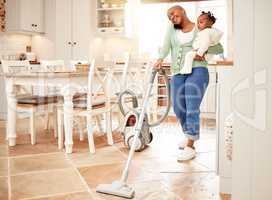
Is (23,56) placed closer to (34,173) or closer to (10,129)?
(10,129)

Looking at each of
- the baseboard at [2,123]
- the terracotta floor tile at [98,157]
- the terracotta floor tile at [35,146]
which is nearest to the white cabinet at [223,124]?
the terracotta floor tile at [98,157]

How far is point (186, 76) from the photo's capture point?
10.8 ft

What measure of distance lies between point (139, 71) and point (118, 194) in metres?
2.70

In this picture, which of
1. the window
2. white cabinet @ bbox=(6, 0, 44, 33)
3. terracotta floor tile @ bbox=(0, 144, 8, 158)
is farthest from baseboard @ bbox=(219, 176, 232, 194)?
white cabinet @ bbox=(6, 0, 44, 33)

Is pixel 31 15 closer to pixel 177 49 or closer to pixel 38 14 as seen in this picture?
pixel 38 14

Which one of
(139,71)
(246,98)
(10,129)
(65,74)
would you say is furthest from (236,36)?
(139,71)

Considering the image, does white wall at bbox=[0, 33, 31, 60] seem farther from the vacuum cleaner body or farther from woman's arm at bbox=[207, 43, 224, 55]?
woman's arm at bbox=[207, 43, 224, 55]

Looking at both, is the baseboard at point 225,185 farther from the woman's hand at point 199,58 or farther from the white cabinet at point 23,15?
the white cabinet at point 23,15

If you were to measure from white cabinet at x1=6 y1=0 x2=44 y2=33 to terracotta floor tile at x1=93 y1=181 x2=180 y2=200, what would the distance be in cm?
437

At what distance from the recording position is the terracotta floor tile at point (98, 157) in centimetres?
314

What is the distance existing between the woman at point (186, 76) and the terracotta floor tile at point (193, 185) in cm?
49

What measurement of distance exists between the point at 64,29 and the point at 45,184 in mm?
4403

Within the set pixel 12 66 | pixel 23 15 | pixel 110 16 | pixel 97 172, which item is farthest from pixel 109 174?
pixel 110 16

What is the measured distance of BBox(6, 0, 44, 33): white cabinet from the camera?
5.93 metres
